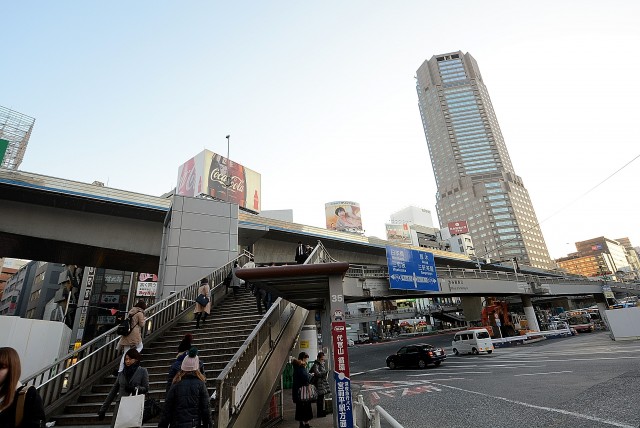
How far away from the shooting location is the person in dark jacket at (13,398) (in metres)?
2.67

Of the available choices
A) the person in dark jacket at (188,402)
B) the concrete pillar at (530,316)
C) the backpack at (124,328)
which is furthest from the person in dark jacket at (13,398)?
the concrete pillar at (530,316)

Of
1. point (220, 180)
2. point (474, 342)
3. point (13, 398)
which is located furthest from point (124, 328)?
point (220, 180)

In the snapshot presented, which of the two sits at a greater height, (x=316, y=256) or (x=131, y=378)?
(x=316, y=256)

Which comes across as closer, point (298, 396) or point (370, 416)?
point (370, 416)

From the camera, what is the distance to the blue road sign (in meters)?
24.6

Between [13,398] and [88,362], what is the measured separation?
6458 mm

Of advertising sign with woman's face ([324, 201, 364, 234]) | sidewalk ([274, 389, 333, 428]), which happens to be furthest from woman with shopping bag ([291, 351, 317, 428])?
advertising sign with woman's face ([324, 201, 364, 234])

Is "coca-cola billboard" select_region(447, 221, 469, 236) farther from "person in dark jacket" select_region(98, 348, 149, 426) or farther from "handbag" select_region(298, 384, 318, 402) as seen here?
"person in dark jacket" select_region(98, 348, 149, 426)

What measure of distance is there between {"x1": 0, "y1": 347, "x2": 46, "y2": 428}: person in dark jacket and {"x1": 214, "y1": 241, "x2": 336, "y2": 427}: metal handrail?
3055 mm

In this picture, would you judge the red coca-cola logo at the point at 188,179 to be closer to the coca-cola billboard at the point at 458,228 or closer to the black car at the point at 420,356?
the black car at the point at 420,356

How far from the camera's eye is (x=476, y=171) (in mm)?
174000

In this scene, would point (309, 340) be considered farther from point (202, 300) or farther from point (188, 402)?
point (188, 402)

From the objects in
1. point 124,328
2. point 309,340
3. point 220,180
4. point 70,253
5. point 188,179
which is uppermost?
point 188,179

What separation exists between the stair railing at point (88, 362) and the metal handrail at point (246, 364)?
9.33ft
